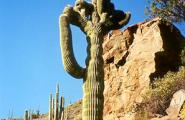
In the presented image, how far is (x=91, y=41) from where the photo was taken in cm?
1051

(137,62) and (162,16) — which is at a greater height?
(162,16)

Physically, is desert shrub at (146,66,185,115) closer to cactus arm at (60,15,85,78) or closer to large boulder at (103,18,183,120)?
large boulder at (103,18,183,120)

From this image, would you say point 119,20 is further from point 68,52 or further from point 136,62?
point 136,62

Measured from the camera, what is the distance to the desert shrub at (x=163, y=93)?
18.2 metres

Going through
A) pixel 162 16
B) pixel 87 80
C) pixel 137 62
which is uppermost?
pixel 162 16

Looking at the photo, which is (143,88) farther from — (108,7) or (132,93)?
(108,7)

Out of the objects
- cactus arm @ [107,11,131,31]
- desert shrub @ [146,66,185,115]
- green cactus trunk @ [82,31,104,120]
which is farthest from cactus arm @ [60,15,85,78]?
desert shrub @ [146,66,185,115]

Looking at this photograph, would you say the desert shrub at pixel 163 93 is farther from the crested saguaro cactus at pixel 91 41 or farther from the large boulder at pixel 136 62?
the crested saguaro cactus at pixel 91 41

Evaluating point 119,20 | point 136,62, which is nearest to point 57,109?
point 136,62

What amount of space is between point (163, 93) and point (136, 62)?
3360 mm

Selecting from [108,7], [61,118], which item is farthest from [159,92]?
[108,7]

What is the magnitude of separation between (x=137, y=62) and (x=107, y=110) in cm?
270

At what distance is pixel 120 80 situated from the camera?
72.3 feet


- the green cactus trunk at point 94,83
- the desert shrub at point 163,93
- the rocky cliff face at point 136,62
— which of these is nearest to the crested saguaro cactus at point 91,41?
the green cactus trunk at point 94,83
